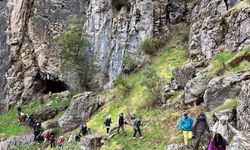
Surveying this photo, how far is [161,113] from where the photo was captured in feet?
96.6

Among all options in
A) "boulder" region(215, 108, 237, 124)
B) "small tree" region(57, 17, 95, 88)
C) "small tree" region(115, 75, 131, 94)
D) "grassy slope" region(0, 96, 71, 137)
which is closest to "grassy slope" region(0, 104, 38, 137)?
"grassy slope" region(0, 96, 71, 137)

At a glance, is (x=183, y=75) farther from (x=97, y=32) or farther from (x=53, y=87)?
(x=53, y=87)

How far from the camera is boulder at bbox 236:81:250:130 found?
1750 centimetres

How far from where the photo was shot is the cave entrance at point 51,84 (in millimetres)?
52719

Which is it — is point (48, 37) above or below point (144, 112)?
above

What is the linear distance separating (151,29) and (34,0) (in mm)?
18686

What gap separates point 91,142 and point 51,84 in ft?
92.3

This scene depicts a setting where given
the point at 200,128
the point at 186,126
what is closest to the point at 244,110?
the point at 200,128

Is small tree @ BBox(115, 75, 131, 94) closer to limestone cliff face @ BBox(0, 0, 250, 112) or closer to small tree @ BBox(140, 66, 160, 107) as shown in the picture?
small tree @ BBox(140, 66, 160, 107)

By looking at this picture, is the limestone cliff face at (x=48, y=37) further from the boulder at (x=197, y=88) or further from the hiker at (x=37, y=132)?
the boulder at (x=197, y=88)

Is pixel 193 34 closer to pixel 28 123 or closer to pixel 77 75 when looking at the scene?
pixel 77 75

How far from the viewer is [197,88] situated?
86.5ft

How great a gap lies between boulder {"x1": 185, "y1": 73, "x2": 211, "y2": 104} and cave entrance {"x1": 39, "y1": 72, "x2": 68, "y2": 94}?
27.7 m

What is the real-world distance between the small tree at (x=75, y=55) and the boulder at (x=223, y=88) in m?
24.2
